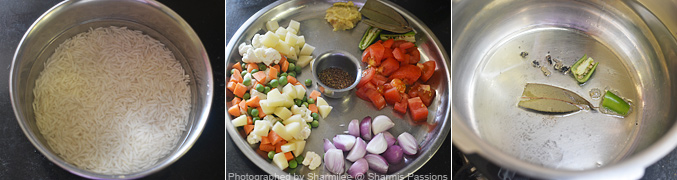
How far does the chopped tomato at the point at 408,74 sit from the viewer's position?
137 cm

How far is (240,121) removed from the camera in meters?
1.25

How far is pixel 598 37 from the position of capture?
5.03 feet

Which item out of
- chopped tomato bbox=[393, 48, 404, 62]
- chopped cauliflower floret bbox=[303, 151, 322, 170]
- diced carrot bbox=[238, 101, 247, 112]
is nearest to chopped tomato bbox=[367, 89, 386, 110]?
chopped tomato bbox=[393, 48, 404, 62]

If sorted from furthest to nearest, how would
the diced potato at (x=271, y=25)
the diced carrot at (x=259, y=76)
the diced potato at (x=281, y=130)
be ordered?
1. the diced potato at (x=271, y=25)
2. the diced carrot at (x=259, y=76)
3. the diced potato at (x=281, y=130)

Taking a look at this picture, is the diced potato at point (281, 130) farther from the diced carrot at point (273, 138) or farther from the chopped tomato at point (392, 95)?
the chopped tomato at point (392, 95)

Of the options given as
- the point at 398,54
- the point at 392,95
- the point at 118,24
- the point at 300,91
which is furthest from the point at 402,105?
the point at 118,24

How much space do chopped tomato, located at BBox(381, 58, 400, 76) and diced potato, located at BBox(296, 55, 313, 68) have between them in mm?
206

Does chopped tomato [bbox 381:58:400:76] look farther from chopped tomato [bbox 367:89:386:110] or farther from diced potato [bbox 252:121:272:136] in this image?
diced potato [bbox 252:121:272:136]

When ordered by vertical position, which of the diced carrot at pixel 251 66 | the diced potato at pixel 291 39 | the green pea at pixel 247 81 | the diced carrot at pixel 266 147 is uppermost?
the diced potato at pixel 291 39

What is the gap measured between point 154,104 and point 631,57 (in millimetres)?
1392

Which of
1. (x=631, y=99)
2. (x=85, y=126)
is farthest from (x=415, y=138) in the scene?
(x=85, y=126)

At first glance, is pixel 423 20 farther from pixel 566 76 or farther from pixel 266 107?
pixel 266 107

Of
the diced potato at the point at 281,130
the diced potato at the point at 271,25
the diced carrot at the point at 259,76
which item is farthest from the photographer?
the diced potato at the point at 271,25

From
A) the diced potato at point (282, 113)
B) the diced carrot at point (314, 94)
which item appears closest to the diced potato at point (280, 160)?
the diced potato at point (282, 113)
